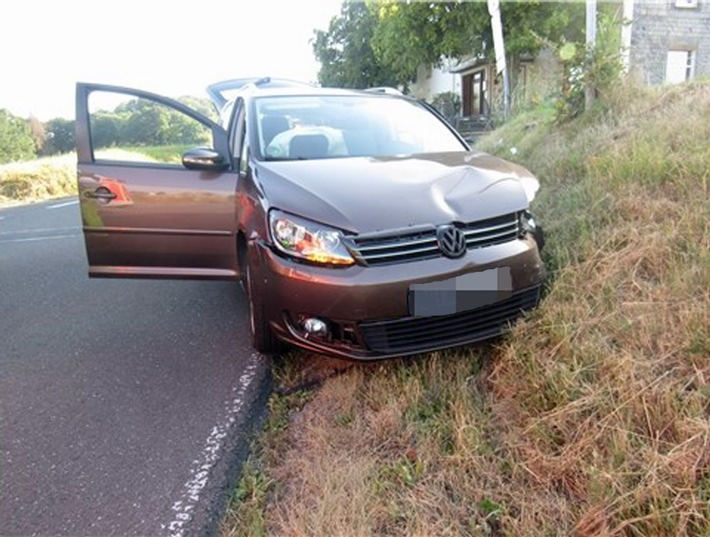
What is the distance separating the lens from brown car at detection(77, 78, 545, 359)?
240 centimetres

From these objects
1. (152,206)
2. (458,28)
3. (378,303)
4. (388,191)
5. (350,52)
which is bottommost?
(378,303)

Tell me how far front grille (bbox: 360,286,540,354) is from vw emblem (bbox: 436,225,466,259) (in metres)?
0.29

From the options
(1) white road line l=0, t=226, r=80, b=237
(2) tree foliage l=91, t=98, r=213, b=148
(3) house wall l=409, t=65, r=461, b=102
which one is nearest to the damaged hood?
(2) tree foliage l=91, t=98, r=213, b=148

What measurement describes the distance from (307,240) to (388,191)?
0.49 metres

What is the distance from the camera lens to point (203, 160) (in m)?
3.30

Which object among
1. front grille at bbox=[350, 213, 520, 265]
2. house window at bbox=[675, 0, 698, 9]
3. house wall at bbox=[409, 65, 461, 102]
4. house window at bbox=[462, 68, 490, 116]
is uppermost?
house window at bbox=[675, 0, 698, 9]

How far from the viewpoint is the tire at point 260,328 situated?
2773mm

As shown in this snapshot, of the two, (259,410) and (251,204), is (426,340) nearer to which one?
(259,410)

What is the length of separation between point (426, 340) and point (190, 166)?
189 centimetres

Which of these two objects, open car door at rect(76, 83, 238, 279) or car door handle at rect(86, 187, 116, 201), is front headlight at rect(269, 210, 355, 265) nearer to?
open car door at rect(76, 83, 238, 279)

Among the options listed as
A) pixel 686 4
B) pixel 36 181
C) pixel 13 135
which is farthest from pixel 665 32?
pixel 13 135

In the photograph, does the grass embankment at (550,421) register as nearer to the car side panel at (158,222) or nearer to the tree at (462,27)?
the car side panel at (158,222)

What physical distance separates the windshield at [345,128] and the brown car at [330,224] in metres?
0.01

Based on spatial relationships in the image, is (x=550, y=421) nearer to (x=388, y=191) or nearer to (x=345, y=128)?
(x=388, y=191)
